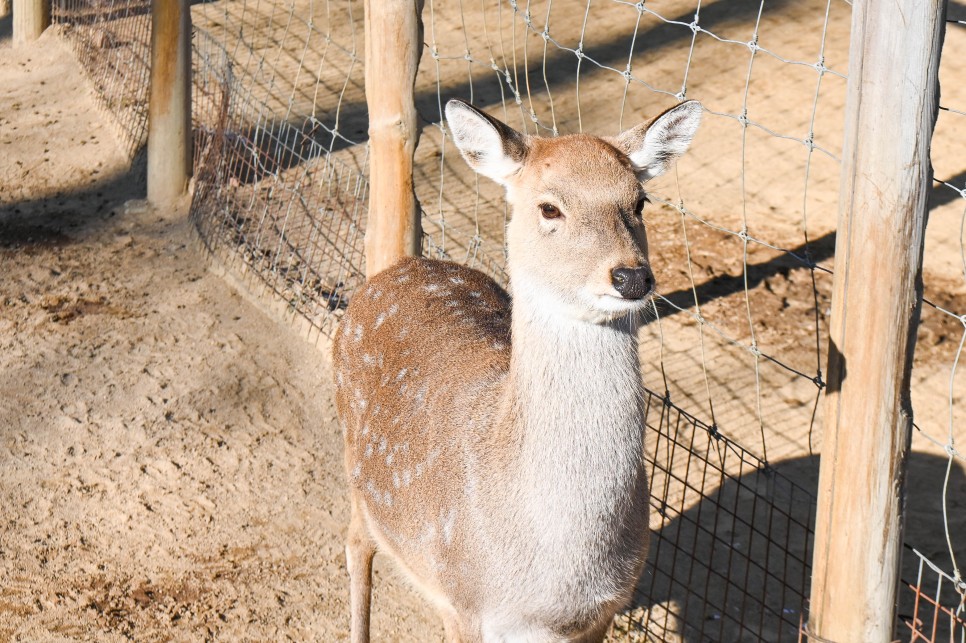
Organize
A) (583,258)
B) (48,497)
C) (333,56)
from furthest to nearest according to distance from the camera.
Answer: (333,56) < (48,497) < (583,258)

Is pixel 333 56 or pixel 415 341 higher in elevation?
pixel 415 341

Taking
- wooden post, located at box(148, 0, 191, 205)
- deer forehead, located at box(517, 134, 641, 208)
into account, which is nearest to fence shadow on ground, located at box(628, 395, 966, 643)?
deer forehead, located at box(517, 134, 641, 208)

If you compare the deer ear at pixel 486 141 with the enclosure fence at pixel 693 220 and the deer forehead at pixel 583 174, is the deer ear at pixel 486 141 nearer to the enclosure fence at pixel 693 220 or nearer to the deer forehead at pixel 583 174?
the deer forehead at pixel 583 174

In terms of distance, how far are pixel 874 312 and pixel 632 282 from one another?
0.55m

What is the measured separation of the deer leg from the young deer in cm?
45

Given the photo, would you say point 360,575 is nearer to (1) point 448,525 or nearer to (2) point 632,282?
(1) point 448,525

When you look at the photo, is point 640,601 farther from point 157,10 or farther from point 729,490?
point 157,10

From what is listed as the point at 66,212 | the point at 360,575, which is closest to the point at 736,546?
the point at 360,575

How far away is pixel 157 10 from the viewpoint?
5.87 metres

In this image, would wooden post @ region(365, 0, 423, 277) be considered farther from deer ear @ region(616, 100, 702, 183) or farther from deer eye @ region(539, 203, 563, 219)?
deer eye @ region(539, 203, 563, 219)

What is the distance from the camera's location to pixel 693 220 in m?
6.10

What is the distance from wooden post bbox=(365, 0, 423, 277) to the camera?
398 centimetres

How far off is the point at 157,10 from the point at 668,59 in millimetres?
3611

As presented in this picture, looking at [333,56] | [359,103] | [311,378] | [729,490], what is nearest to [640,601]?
[729,490]
